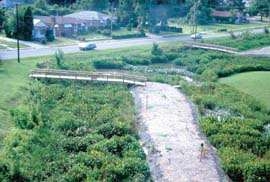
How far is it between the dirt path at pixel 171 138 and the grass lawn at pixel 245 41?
24.0 metres

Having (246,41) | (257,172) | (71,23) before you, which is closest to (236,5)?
(246,41)

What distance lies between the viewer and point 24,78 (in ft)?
125

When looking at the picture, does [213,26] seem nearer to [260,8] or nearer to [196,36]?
[196,36]

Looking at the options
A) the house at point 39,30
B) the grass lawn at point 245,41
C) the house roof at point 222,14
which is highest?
the house roof at point 222,14

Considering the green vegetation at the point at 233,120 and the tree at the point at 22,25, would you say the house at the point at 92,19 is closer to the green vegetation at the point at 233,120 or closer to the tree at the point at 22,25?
the tree at the point at 22,25

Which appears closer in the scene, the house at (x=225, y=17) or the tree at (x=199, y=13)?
the tree at (x=199, y=13)

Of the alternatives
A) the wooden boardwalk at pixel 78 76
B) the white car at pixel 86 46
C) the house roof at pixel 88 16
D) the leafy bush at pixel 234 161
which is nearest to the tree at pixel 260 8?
the house roof at pixel 88 16

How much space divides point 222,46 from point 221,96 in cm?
2308

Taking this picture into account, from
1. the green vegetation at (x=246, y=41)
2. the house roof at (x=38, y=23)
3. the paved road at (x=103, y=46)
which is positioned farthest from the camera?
the green vegetation at (x=246, y=41)

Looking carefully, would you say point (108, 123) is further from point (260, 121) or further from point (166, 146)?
point (260, 121)

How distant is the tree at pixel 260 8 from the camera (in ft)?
292

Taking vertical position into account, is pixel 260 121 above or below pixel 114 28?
below

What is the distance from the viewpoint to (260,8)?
296 feet

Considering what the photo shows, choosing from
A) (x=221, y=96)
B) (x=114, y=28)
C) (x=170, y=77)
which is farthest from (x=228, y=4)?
(x=221, y=96)
